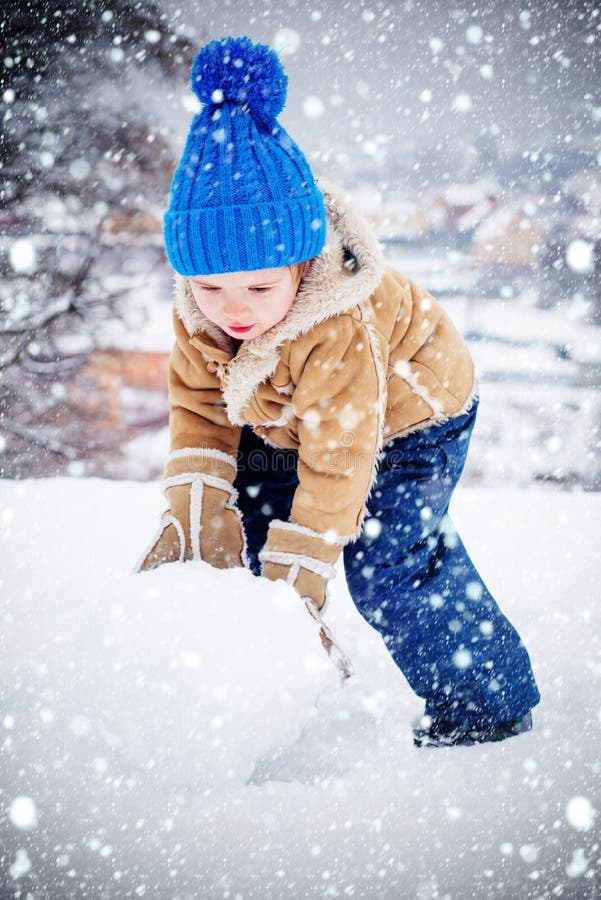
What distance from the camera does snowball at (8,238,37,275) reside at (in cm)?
408

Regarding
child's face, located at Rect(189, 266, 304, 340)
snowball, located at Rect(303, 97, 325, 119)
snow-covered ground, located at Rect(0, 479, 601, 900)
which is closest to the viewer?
snow-covered ground, located at Rect(0, 479, 601, 900)

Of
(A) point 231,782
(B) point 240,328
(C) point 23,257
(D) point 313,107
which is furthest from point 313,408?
(D) point 313,107

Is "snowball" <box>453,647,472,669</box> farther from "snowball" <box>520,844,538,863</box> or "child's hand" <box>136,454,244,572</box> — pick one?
"child's hand" <box>136,454,244,572</box>

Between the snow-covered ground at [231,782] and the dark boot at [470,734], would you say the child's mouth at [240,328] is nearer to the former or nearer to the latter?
the snow-covered ground at [231,782]

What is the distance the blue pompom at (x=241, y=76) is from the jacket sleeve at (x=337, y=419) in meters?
0.40

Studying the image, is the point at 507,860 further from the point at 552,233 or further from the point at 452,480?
the point at 552,233

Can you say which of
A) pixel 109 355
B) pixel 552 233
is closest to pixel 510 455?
pixel 552 233

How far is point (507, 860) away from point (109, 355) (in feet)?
15.3

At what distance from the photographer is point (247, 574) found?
42.6 inches

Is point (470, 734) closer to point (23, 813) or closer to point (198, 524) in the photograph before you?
point (198, 524)

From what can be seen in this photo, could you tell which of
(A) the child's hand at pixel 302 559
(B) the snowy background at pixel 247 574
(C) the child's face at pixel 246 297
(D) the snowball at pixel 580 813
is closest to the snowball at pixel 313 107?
(B) the snowy background at pixel 247 574

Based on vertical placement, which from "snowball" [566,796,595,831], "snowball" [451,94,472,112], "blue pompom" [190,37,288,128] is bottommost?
"snowball" [566,796,595,831]

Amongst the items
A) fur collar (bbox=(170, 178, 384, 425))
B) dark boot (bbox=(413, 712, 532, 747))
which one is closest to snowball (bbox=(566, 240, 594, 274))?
fur collar (bbox=(170, 178, 384, 425))

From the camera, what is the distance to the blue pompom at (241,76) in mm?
1024
